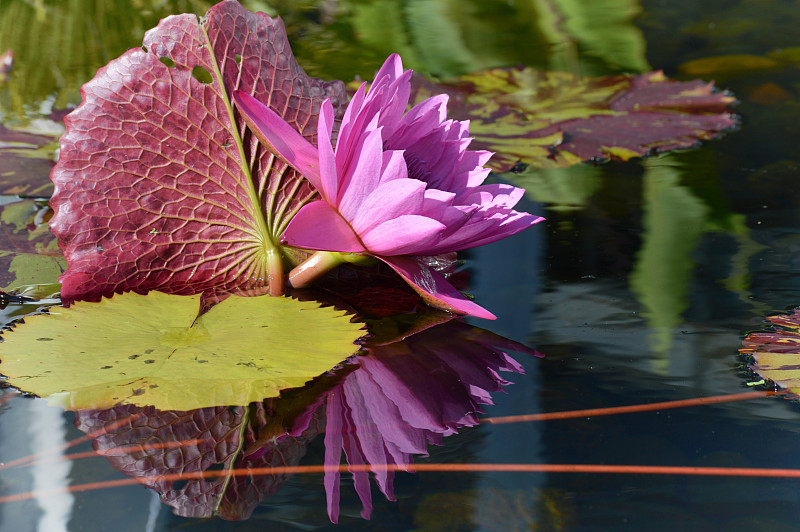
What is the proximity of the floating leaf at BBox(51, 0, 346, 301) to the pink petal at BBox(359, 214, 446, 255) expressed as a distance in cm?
15

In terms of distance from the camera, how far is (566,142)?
4.30 ft

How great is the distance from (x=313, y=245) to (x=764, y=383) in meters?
0.41

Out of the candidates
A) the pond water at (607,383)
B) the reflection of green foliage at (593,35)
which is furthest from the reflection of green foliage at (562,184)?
the reflection of green foliage at (593,35)

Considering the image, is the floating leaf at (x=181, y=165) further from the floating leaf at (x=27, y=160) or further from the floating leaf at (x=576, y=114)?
the floating leaf at (x=576, y=114)

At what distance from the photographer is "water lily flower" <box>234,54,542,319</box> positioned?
52 cm

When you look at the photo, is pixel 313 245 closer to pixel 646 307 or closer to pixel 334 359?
pixel 334 359

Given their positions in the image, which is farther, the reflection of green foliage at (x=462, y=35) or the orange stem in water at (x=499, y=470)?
the reflection of green foliage at (x=462, y=35)

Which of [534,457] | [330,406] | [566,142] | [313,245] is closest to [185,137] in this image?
[313,245]

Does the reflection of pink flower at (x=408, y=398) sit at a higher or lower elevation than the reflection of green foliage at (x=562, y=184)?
lower

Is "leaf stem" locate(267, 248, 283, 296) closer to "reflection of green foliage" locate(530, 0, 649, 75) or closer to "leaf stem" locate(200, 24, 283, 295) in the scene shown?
"leaf stem" locate(200, 24, 283, 295)

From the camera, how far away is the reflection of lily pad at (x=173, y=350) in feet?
1.57

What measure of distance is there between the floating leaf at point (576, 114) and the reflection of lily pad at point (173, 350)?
0.69 m

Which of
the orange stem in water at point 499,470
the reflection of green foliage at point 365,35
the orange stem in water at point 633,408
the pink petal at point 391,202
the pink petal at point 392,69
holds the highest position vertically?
the reflection of green foliage at point 365,35

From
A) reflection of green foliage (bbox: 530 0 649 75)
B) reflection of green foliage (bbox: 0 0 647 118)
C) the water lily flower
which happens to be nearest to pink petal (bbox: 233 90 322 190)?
the water lily flower
